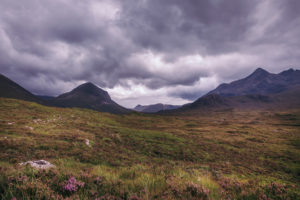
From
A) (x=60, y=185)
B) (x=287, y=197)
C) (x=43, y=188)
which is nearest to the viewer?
(x=43, y=188)

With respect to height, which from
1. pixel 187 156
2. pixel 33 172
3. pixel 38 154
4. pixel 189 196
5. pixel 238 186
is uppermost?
pixel 33 172

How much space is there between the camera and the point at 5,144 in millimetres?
11859

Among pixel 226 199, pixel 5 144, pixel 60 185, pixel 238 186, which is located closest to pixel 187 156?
pixel 238 186

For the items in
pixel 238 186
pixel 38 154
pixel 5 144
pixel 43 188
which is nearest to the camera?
pixel 43 188

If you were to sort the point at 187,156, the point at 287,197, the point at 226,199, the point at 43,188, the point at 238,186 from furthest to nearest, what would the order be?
the point at 187,156
the point at 238,186
the point at 287,197
the point at 226,199
the point at 43,188

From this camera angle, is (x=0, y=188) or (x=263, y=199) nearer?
(x=0, y=188)

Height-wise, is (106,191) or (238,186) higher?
(106,191)

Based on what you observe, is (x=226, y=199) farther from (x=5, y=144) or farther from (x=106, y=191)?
(x=5, y=144)

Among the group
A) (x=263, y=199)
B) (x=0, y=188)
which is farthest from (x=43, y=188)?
(x=263, y=199)

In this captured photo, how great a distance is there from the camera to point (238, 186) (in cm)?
438

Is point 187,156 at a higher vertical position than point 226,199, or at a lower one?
lower

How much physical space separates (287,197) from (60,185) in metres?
5.97

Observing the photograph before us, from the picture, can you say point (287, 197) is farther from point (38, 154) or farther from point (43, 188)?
point (38, 154)

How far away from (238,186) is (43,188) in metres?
5.57
